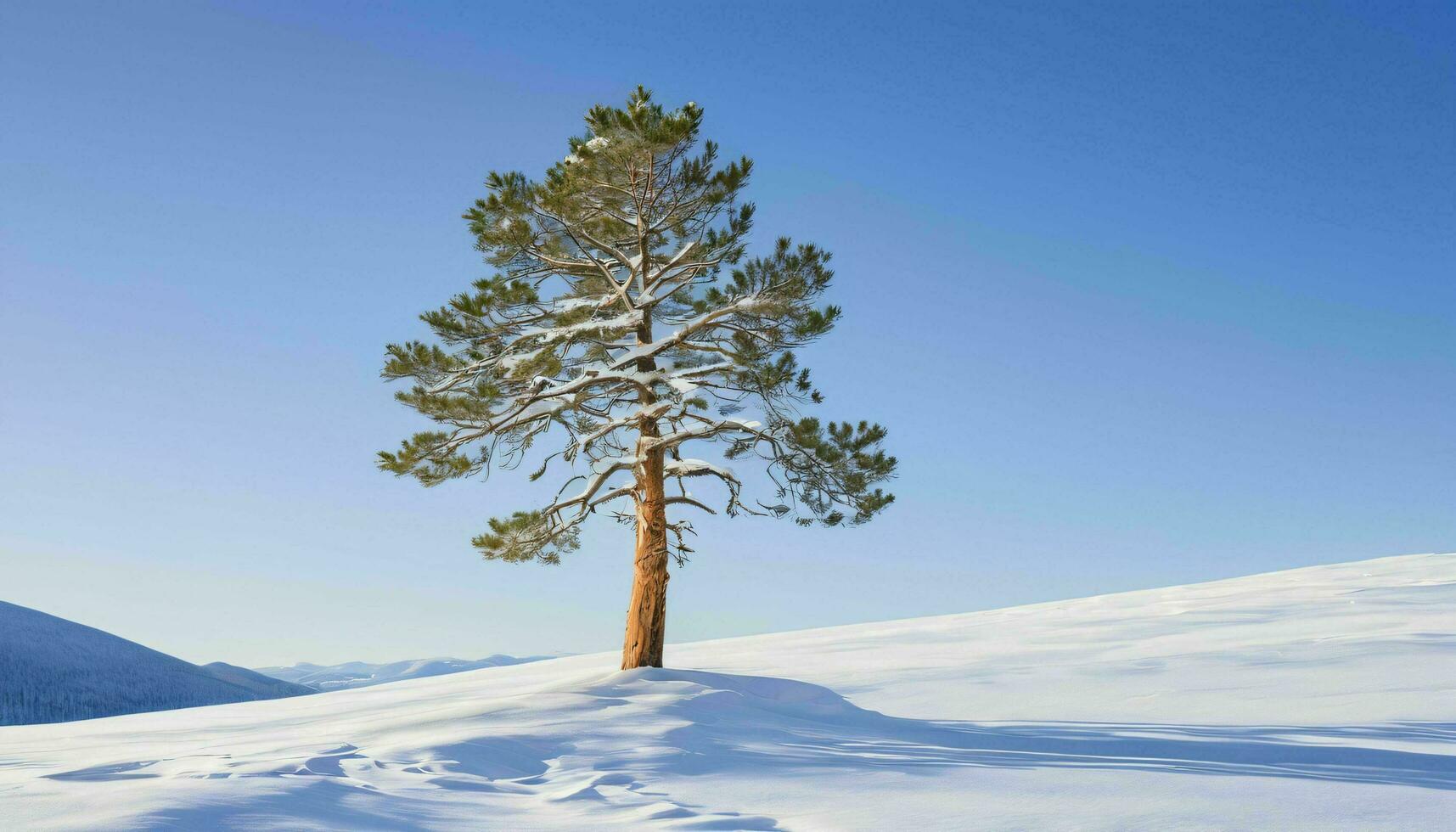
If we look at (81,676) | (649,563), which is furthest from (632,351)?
(81,676)

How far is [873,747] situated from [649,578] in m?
5.47

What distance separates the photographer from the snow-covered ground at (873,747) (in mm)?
5016

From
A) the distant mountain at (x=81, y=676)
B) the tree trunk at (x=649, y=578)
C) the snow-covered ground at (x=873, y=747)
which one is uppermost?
the tree trunk at (x=649, y=578)

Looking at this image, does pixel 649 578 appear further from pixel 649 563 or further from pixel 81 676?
pixel 81 676

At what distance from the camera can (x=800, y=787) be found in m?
5.96

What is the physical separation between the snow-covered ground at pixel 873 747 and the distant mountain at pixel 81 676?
205 ft

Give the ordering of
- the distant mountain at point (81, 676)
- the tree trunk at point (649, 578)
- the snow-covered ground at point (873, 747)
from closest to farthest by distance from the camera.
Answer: the snow-covered ground at point (873, 747) < the tree trunk at point (649, 578) < the distant mountain at point (81, 676)

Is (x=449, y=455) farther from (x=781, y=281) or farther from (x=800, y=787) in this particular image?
(x=800, y=787)

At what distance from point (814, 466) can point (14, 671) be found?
255ft

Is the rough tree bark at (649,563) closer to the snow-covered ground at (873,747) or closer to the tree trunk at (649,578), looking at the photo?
the tree trunk at (649,578)

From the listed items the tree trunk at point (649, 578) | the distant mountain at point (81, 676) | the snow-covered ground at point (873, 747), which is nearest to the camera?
the snow-covered ground at point (873, 747)

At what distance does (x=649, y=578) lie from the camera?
1276 cm

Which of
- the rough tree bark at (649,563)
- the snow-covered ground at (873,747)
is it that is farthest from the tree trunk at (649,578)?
the snow-covered ground at (873,747)

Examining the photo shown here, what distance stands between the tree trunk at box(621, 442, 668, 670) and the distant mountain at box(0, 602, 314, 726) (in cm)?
6329
